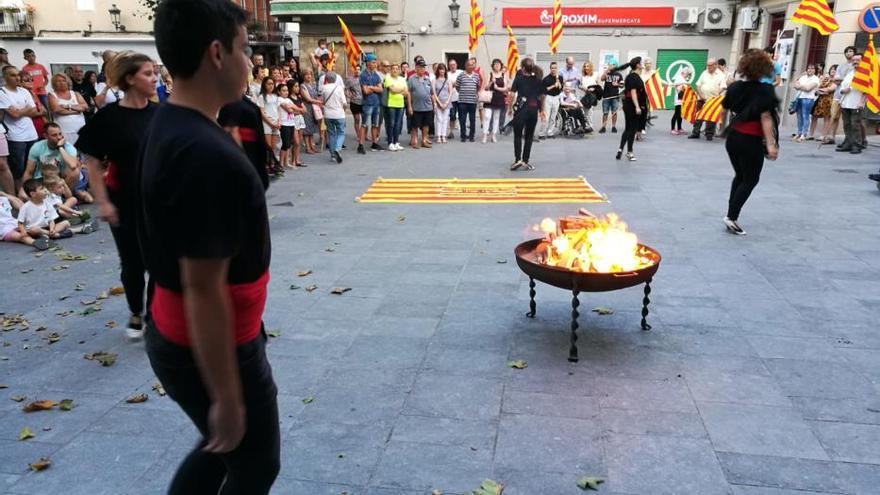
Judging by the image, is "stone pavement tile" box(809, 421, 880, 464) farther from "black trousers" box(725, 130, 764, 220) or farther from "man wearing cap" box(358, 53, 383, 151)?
"man wearing cap" box(358, 53, 383, 151)

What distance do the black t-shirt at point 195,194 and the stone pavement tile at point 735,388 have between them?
3.17 metres

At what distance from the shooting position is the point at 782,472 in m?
3.12

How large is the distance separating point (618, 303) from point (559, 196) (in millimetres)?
4548

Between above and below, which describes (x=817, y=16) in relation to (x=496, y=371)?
above

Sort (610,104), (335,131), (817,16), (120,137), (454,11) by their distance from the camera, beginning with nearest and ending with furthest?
(120,137)
(817,16)
(335,131)
(610,104)
(454,11)

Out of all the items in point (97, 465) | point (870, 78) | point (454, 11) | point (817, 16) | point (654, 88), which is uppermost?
point (454, 11)

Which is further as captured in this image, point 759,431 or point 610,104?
point 610,104

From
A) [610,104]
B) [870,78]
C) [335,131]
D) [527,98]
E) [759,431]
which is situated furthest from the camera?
[610,104]

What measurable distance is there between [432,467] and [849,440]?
2229mm

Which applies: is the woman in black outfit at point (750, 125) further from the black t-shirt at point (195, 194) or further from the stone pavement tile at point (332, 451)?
the black t-shirt at point (195, 194)

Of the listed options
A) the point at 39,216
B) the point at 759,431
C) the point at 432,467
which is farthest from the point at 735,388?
the point at 39,216

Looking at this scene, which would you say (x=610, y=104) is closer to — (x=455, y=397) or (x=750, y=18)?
(x=750, y=18)

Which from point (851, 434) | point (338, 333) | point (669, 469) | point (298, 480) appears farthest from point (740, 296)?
point (298, 480)

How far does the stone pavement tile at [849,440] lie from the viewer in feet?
10.7
